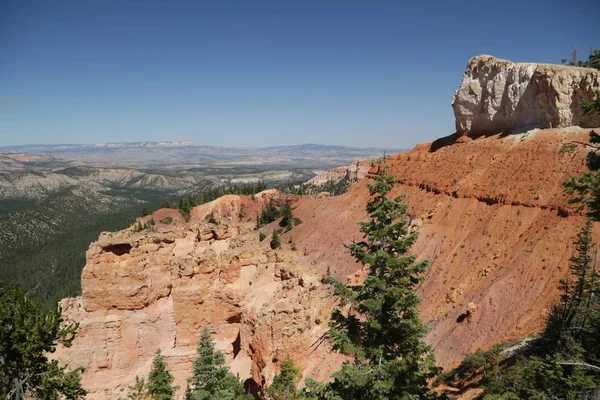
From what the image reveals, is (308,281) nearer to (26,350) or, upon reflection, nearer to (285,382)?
(285,382)

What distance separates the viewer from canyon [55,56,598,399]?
2194 cm

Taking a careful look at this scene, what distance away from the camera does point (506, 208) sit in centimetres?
3666

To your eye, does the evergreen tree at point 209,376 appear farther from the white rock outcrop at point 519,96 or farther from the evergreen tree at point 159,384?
the white rock outcrop at point 519,96

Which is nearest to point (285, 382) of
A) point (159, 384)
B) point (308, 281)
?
point (308, 281)

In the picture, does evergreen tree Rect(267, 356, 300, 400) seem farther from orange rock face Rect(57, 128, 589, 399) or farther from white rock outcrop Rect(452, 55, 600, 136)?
white rock outcrop Rect(452, 55, 600, 136)

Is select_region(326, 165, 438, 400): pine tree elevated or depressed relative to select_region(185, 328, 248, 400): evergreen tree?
elevated

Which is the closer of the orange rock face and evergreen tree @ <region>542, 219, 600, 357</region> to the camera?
evergreen tree @ <region>542, 219, 600, 357</region>

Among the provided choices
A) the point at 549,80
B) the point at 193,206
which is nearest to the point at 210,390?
the point at 549,80

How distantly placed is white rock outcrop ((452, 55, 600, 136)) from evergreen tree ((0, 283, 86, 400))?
4884cm

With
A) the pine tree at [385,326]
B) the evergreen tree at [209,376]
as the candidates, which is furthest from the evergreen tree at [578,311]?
the evergreen tree at [209,376]

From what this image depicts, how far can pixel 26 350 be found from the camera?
11.4 m

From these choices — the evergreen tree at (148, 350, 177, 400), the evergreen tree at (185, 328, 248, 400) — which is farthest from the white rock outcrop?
the evergreen tree at (148, 350, 177, 400)

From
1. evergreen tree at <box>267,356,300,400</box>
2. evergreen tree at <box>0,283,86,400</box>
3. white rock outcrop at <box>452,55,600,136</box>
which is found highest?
white rock outcrop at <box>452,55,600,136</box>

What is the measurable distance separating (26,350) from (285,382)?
12.0 m
